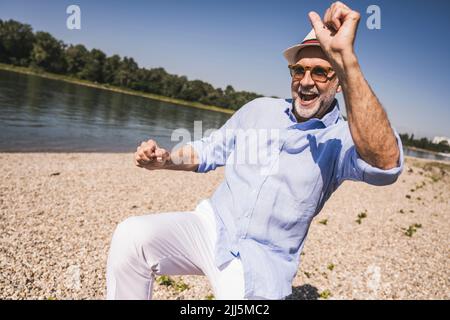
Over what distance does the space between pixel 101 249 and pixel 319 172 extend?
5581 mm

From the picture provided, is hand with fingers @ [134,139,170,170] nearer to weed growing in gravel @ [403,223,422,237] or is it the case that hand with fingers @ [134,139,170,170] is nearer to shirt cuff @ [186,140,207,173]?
shirt cuff @ [186,140,207,173]

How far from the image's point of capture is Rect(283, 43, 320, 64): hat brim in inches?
101

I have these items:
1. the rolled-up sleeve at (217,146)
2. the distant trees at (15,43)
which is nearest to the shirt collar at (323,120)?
the rolled-up sleeve at (217,146)

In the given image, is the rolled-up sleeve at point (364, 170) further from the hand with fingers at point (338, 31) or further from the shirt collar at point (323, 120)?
the hand with fingers at point (338, 31)

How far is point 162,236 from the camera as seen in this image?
2.08 meters

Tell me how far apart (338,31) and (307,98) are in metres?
1.01

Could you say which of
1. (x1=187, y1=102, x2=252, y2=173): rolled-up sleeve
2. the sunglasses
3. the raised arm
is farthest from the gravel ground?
the raised arm

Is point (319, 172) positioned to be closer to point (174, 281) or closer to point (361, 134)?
point (361, 134)

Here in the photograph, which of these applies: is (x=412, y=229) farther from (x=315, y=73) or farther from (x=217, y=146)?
(x=217, y=146)

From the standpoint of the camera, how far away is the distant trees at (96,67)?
294 ft

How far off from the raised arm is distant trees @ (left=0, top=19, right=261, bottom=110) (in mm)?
80202

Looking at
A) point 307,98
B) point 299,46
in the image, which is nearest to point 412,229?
point 307,98

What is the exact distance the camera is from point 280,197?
7.38ft
